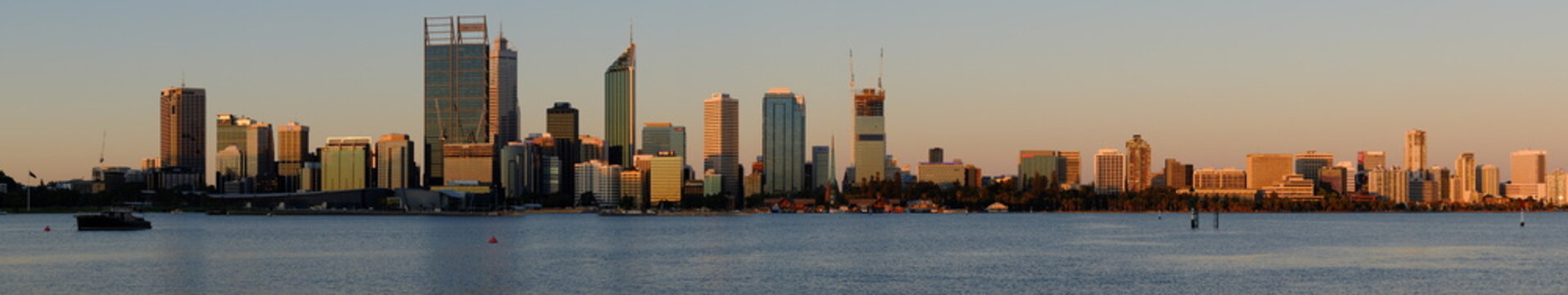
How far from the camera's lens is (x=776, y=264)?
108 metres

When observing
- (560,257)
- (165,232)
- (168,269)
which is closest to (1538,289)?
(560,257)

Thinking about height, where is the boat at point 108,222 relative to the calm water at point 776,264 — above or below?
above

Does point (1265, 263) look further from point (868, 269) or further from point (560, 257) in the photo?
point (560, 257)

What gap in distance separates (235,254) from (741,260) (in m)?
36.0

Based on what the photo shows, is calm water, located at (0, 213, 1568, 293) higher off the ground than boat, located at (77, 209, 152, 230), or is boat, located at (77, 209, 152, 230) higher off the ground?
boat, located at (77, 209, 152, 230)

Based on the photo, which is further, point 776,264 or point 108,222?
point 108,222

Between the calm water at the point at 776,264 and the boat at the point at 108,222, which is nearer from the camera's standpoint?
the calm water at the point at 776,264

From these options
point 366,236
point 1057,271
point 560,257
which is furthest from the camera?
point 366,236

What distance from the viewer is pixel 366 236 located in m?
164

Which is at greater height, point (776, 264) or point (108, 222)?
point (108, 222)

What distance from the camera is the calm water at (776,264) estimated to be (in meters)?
87.3

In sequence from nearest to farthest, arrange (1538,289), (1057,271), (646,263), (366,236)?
(1538,289)
(1057,271)
(646,263)
(366,236)

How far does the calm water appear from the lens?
286ft

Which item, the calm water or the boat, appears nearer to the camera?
the calm water
